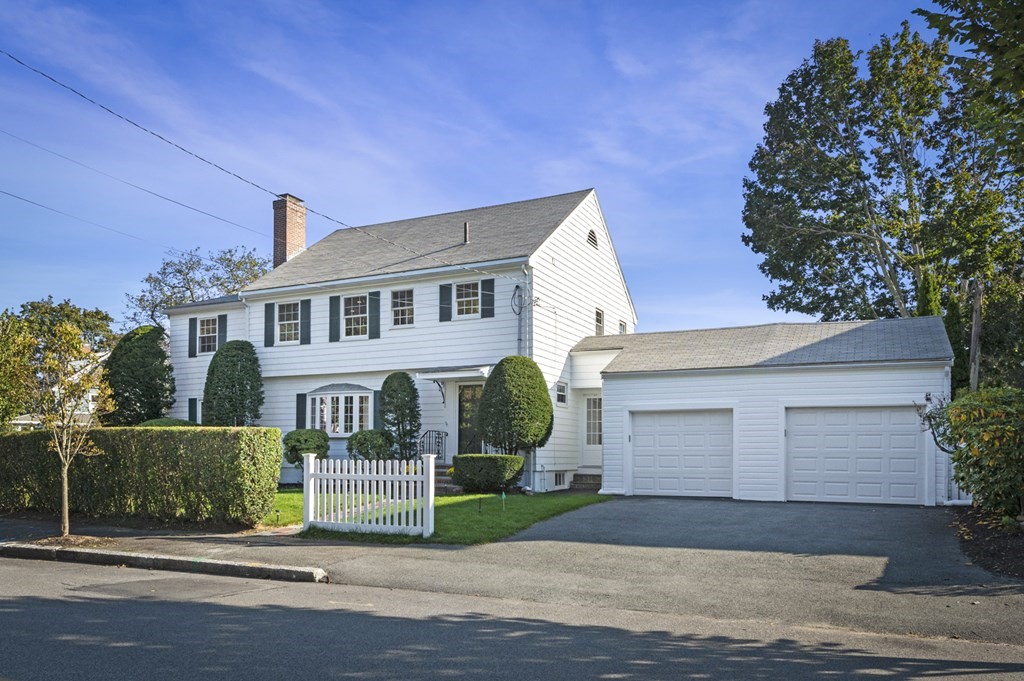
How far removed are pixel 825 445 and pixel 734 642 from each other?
39.2 feet

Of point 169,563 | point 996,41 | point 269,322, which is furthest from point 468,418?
point 996,41

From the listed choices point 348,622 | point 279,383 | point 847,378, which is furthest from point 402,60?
point 279,383

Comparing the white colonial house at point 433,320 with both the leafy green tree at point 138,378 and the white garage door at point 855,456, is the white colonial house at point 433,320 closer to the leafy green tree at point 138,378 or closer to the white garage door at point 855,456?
the leafy green tree at point 138,378

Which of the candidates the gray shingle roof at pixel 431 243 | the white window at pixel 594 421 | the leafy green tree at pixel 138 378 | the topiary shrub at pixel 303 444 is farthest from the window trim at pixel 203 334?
the white window at pixel 594 421

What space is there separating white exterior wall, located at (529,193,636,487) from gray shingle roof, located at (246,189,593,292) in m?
0.63

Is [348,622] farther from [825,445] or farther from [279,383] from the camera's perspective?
[279,383]

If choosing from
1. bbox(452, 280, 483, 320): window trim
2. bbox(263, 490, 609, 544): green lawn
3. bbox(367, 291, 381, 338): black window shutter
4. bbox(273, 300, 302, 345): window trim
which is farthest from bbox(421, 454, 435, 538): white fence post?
bbox(273, 300, 302, 345): window trim

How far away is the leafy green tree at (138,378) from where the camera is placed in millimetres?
25609

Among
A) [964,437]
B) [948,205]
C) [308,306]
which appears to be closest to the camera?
[964,437]

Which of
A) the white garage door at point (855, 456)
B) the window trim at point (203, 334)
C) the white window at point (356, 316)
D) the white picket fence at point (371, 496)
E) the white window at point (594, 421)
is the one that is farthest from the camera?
the window trim at point (203, 334)

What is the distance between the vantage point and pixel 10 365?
1595 centimetres

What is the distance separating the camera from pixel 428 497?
41.0 feet

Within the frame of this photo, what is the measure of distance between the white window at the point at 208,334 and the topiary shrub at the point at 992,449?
22022 mm

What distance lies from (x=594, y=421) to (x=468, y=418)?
Answer: 3767 millimetres
